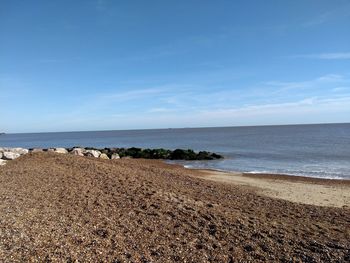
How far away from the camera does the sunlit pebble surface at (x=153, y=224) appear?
223 inches

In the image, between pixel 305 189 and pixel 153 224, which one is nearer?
pixel 153 224

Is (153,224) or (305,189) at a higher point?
(153,224)

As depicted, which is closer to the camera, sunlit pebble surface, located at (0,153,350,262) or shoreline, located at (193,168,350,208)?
sunlit pebble surface, located at (0,153,350,262)

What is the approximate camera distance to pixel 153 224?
23.7 feet

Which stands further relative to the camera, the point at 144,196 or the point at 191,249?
the point at 144,196

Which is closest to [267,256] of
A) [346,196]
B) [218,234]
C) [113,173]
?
[218,234]

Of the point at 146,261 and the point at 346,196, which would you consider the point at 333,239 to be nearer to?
the point at 146,261

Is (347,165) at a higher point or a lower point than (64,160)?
lower

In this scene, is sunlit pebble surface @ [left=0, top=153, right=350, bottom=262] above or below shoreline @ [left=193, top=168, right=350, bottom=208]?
above

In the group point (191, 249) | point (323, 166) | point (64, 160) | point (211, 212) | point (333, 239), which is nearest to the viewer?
point (191, 249)

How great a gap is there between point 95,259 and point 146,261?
0.82 meters

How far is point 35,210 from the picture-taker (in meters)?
7.91

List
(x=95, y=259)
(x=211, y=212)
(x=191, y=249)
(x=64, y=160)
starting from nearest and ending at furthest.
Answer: (x=95, y=259), (x=191, y=249), (x=211, y=212), (x=64, y=160)

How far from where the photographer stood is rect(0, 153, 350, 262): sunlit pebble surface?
18.6ft
